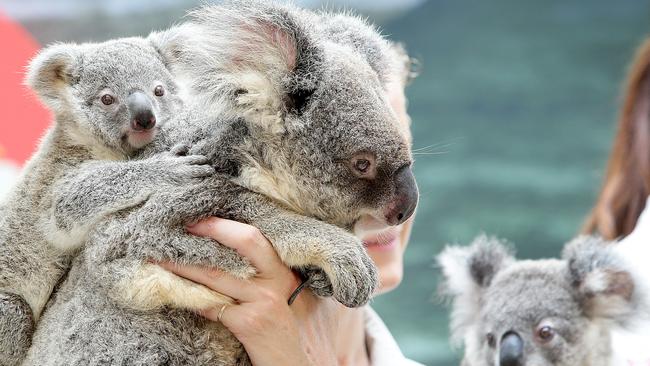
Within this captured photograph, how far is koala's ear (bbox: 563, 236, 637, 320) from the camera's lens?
2777 millimetres

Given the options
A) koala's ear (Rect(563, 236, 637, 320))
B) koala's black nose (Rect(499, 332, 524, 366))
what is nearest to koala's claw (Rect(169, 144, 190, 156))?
koala's black nose (Rect(499, 332, 524, 366))

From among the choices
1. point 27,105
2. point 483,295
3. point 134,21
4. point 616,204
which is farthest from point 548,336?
point 134,21

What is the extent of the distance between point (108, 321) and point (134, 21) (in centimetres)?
Result: 603

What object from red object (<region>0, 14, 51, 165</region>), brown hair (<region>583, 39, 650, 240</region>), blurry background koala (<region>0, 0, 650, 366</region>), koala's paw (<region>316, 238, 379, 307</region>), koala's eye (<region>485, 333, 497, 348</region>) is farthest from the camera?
blurry background koala (<region>0, 0, 650, 366</region>)

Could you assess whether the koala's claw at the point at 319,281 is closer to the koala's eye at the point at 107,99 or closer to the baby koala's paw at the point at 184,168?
the baby koala's paw at the point at 184,168

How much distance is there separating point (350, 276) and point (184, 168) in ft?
1.56

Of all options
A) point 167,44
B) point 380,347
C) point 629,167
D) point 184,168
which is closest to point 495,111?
point 629,167

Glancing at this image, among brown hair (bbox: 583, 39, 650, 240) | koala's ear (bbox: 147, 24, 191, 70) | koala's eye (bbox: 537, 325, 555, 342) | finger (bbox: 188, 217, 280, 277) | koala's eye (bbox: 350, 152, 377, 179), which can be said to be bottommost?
finger (bbox: 188, 217, 280, 277)

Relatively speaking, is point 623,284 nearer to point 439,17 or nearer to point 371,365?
point 371,365

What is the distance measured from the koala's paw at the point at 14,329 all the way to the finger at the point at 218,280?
53 cm

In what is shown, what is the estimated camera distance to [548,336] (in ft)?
9.02

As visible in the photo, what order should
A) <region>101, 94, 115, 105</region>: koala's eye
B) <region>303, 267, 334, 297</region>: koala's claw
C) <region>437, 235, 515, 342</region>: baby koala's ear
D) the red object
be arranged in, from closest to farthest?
<region>303, 267, 334, 297</region>: koala's claw
<region>101, 94, 115, 105</region>: koala's eye
<region>437, 235, 515, 342</region>: baby koala's ear
the red object

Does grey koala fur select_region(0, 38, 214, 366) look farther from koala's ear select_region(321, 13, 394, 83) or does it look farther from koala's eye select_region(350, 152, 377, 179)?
koala's ear select_region(321, 13, 394, 83)

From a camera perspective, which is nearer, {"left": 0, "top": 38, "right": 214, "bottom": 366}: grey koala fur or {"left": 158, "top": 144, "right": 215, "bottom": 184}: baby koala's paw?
{"left": 158, "top": 144, "right": 215, "bottom": 184}: baby koala's paw
